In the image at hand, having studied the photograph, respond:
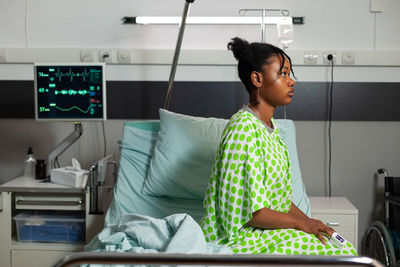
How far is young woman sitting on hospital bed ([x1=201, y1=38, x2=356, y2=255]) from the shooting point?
187cm

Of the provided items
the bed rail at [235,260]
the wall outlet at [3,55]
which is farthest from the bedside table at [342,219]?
the wall outlet at [3,55]

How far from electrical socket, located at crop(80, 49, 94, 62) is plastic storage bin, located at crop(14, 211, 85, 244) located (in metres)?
1.04

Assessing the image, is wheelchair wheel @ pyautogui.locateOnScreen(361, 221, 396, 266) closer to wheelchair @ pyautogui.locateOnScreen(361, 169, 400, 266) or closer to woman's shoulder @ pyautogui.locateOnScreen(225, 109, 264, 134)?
wheelchair @ pyautogui.locateOnScreen(361, 169, 400, 266)

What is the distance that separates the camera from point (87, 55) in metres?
3.33

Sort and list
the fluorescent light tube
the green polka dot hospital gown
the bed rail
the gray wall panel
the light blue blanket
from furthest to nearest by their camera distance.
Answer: the gray wall panel, the fluorescent light tube, the green polka dot hospital gown, the light blue blanket, the bed rail

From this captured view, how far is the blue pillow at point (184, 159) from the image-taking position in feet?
8.45

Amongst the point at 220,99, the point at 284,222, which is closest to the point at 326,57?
the point at 220,99

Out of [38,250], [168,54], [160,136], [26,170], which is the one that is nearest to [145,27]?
[168,54]

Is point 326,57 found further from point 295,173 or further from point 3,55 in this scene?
point 3,55

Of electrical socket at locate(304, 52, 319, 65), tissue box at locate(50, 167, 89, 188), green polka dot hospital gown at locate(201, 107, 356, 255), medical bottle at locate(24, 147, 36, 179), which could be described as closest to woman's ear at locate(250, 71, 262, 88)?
green polka dot hospital gown at locate(201, 107, 356, 255)

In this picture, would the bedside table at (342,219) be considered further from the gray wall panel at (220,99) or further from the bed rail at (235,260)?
the bed rail at (235,260)

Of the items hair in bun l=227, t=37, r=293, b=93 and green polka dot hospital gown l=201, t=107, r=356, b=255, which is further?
hair in bun l=227, t=37, r=293, b=93

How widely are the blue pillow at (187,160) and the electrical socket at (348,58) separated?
831mm

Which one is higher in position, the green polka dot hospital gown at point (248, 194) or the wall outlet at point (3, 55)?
the wall outlet at point (3, 55)
